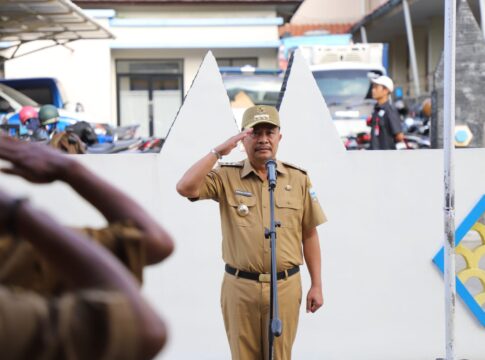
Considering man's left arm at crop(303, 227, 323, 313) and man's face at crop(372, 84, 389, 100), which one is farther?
man's face at crop(372, 84, 389, 100)

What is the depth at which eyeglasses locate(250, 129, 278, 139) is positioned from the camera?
14.6ft

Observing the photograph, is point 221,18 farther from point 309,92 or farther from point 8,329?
point 8,329

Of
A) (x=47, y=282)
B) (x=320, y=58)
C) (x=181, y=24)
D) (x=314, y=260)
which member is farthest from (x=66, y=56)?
(x=47, y=282)

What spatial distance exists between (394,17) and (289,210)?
21.1 m

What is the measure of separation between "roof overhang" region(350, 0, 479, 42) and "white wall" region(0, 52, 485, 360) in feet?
51.4

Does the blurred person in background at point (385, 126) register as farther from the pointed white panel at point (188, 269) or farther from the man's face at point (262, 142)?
the man's face at point (262, 142)

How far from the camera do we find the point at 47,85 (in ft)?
56.5

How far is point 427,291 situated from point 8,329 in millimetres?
4987

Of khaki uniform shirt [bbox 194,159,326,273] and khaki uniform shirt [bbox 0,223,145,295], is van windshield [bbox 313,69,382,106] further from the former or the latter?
khaki uniform shirt [bbox 0,223,145,295]

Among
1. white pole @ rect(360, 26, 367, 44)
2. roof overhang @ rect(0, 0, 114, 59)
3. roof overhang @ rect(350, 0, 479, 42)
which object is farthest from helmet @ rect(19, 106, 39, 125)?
white pole @ rect(360, 26, 367, 44)

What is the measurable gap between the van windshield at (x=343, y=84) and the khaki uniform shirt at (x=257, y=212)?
39.7 ft

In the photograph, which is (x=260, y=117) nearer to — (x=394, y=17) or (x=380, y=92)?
(x=380, y=92)

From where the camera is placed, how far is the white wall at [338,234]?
5867mm

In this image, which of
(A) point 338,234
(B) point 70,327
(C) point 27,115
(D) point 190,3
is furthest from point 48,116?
(D) point 190,3
